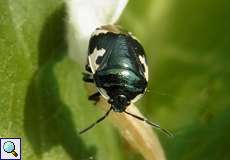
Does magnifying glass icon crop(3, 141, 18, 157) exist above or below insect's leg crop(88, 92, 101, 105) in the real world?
below

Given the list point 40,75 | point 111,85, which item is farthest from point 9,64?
point 111,85

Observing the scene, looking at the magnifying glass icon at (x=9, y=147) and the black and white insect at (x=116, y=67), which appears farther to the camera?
the black and white insect at (x=116, y=67)

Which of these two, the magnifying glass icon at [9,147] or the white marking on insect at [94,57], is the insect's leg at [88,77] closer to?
the white marking on insect at [94,57]

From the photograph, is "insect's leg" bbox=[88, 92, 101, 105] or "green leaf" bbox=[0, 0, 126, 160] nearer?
"green leaf" bbox=[0, 0, 126, 160]

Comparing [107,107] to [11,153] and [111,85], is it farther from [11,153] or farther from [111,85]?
[11,153]

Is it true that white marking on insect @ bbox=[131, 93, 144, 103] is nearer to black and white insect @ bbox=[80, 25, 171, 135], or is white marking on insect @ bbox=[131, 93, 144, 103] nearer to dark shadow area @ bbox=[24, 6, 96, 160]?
black and white insect @ bbox=[80, 25, 171, 135]

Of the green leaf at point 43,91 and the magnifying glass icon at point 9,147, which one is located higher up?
the green leaf at point 43,91

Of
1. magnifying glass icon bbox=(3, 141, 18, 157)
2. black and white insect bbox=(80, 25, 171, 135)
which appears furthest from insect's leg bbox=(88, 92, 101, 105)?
magnifying glass icon bbox=(3, 141, 18, 157)

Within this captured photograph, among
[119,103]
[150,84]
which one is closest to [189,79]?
[150,84]

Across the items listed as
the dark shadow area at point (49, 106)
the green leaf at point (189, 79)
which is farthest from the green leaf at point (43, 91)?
the green leaf at point (189, 79)
